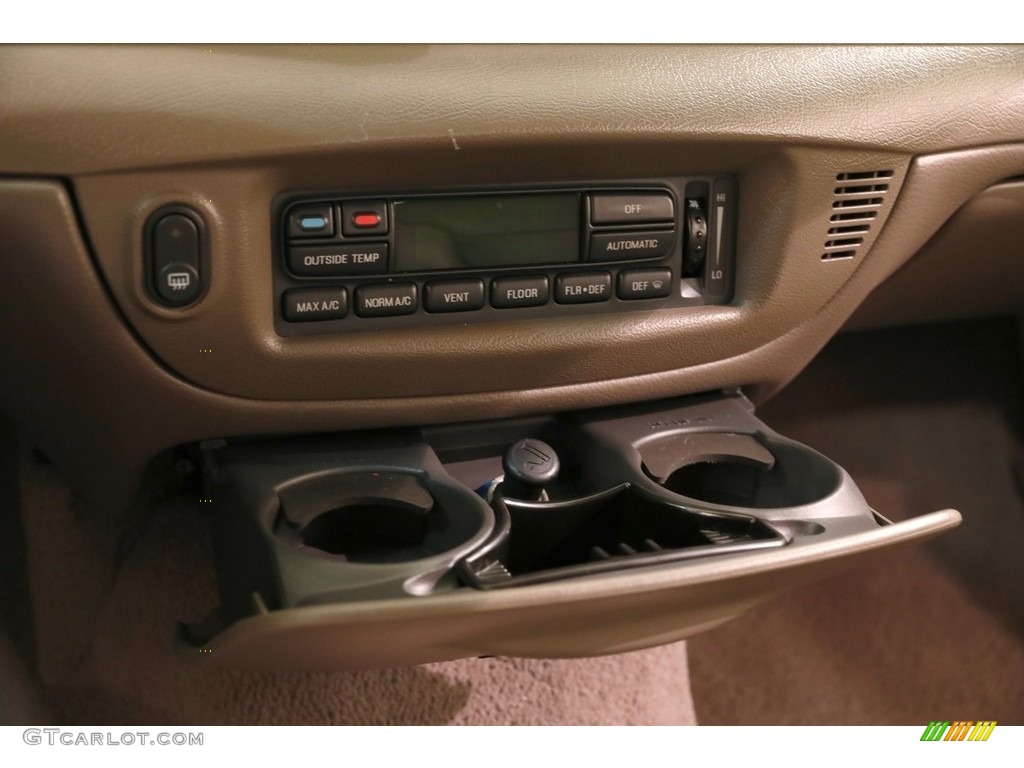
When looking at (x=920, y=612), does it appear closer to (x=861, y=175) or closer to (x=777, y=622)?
(x=777, y=622)

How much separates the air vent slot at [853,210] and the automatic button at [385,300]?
0.28m

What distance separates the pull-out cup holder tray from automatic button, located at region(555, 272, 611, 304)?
0.09m

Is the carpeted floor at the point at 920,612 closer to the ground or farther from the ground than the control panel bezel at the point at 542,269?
closer to the ground

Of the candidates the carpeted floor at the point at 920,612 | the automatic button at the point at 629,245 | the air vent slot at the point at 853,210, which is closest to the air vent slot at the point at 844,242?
the air vent slot at the point at 853,210

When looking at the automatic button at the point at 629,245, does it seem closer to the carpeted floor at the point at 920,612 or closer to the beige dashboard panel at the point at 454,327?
the beige dashboard panel at the point at 454,327

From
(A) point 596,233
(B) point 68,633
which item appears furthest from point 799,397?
(B) point 68,633

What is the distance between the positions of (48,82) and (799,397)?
2.44 feet

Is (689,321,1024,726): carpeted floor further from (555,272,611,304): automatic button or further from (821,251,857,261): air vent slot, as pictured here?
(555,272,611,304): automatic button

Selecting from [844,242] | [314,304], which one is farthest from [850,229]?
[314,304]

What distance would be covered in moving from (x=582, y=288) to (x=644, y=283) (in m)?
0.04

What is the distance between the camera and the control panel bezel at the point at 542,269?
587mm

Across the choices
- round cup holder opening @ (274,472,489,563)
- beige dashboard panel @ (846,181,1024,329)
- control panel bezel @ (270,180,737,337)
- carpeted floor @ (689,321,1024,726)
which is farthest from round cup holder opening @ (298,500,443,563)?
carpeted floor @ (689,321,1024,726)

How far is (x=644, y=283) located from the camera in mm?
667
